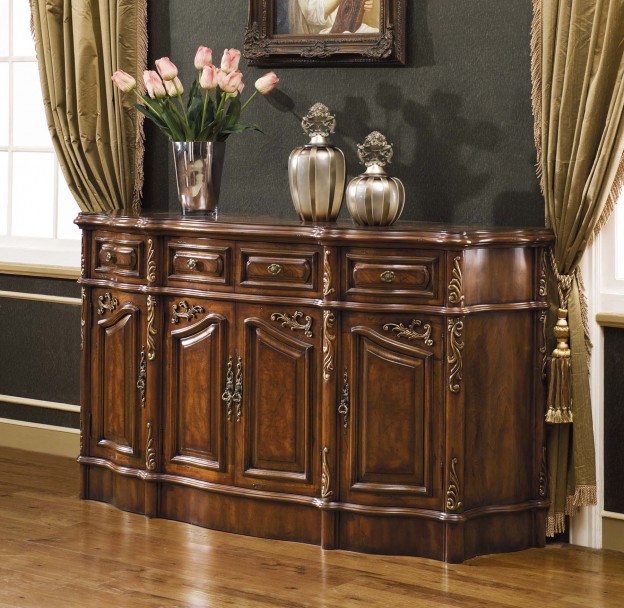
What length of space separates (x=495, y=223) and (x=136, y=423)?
4.80 feet

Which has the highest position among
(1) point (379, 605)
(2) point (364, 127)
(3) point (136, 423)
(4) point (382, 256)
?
(2) point (364, 127)

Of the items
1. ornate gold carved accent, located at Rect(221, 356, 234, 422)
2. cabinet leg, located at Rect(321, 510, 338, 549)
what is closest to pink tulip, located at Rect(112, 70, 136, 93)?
ornate gold carved accent, located at Rect(221, 356, 234, 422)

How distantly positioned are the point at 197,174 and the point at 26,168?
4.45ft

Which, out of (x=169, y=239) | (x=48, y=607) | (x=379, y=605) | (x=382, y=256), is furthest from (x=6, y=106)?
(x=379, y=605)

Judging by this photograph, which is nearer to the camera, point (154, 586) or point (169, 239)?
point (154, 586)

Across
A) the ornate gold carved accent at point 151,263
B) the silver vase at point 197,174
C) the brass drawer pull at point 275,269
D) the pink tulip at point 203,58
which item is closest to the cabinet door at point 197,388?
the ornate gold carved accent at point 151,263

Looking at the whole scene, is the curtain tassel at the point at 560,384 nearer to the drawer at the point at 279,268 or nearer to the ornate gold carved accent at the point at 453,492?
the ornate gold carved accent at the point at 453,492

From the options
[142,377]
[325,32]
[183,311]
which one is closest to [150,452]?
[142,377]

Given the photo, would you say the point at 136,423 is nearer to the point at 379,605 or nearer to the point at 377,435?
the point at 377,435

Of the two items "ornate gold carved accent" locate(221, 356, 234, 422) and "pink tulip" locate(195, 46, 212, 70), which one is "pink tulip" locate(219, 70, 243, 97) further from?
"ornate gold carved accent" locate(221, 356, 234, 422)

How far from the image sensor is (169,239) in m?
4.04

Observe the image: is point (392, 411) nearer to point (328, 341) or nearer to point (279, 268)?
point (328, 341)

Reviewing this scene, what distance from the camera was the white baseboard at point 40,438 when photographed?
16.6 feet

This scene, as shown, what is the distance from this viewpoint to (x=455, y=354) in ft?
11.9
